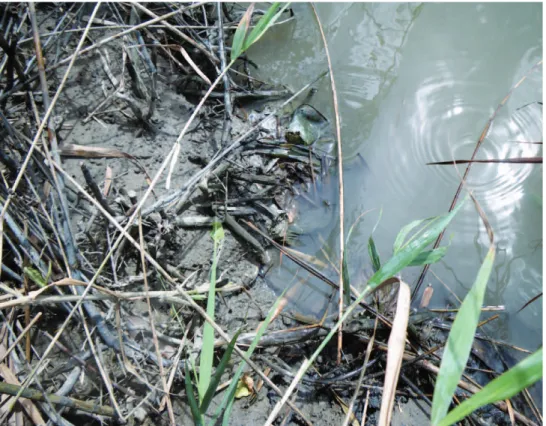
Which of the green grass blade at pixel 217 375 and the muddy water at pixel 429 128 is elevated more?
the muddy water at pixel 429 128

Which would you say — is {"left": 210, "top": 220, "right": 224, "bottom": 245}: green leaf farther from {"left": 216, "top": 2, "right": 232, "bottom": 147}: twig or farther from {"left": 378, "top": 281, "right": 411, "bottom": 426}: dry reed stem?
{"left": 378, "top": 281, "right": 411, "bottom": 426}: dry reed stem

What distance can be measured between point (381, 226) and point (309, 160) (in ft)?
1.75

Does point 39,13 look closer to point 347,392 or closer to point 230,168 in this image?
point 230,168

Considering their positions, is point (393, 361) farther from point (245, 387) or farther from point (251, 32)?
point (251, 32)

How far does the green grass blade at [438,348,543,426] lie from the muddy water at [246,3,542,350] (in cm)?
94

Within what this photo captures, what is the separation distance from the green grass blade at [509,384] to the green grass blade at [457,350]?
0.11ft

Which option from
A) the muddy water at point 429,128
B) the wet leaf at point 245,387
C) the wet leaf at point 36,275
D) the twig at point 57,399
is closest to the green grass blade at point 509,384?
the wet leaf at point 245,387

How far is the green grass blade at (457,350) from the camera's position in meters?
0.96

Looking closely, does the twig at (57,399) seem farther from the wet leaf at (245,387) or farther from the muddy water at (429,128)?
the muddy water at (429,128)

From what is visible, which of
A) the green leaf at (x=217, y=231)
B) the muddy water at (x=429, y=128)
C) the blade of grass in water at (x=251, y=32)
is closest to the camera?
the blade of grass in water at (x=251, y=32)

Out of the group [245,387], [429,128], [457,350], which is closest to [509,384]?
[457,350]

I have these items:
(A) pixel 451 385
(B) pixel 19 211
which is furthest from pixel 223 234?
(A) pixel 451 385

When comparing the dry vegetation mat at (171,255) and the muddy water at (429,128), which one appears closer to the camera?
the dry vegetation mat at (171,255)

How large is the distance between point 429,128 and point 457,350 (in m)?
1.66
